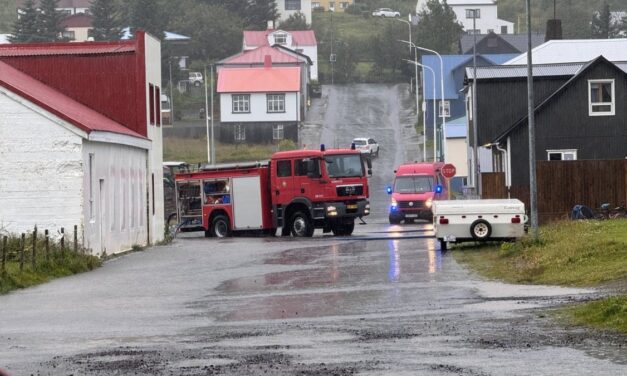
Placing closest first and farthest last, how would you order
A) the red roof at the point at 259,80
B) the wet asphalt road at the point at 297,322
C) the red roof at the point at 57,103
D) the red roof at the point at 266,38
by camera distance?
the wet asphalt road at the point at 297,322 < the red roof at the point at 57,103 < the red roof at the point at 259,80 < the red roof at the point at 266,38

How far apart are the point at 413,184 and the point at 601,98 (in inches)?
355

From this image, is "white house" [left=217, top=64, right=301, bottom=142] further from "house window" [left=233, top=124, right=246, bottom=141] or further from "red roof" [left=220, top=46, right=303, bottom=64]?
"red roof" [left=220, top=46, right=303, bottom=64]

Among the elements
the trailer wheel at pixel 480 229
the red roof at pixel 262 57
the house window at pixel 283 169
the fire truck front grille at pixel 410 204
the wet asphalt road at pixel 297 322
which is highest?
the red roof at pixel 262 57

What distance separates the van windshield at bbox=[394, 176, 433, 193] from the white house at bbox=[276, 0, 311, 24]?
9948 centimetres

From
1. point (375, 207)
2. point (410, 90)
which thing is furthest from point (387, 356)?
point (410, 90)

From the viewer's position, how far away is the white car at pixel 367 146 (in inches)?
3470

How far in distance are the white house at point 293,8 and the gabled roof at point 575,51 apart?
284 ft

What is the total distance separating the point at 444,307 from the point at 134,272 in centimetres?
1173

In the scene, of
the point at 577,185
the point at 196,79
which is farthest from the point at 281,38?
the point at 577,185

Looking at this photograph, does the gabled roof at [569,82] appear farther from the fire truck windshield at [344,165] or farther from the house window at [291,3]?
the house window at [291,3]

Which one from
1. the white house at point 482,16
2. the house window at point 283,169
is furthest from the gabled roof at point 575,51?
the white house at point 482,16

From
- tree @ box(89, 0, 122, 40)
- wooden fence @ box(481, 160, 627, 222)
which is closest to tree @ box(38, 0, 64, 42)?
tree @ box(89, 0, 122, 40)

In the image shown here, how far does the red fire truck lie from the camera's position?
43.8m

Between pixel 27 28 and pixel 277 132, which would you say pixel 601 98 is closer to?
pixel 277 132
